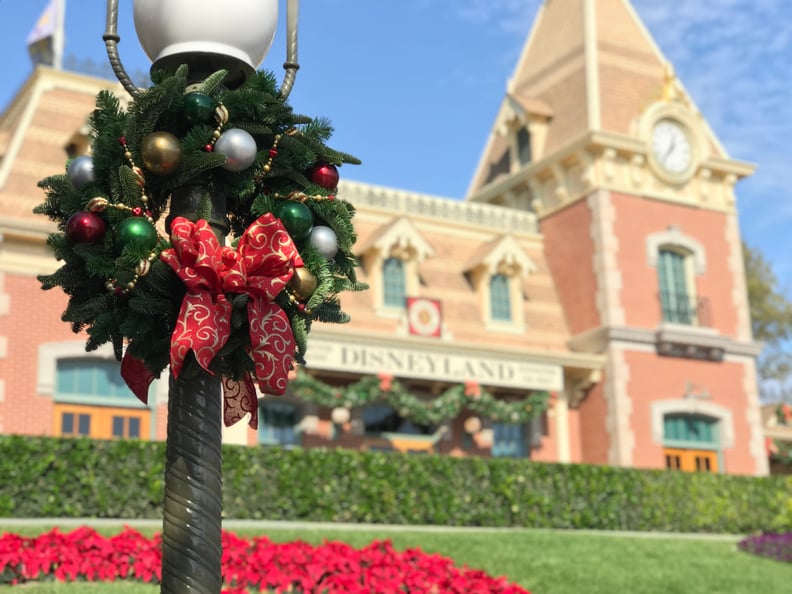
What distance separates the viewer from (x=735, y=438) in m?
23.6

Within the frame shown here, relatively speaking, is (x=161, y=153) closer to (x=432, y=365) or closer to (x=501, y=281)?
(x=432, y=365)

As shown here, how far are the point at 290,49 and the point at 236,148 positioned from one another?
3.08 feet

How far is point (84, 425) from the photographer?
1764 cm

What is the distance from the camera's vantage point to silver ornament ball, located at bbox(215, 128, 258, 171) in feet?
13.2

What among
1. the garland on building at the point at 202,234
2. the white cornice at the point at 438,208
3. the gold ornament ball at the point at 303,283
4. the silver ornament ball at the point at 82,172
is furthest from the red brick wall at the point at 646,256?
the silver ornament ball at the point at 82,172

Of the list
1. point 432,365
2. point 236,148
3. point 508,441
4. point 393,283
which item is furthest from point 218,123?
point 508,441

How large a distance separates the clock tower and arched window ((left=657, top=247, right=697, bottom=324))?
33 millimetres

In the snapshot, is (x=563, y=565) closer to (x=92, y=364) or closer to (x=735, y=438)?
(x=92, y=364)

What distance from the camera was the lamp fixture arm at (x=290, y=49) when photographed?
457 centimetres

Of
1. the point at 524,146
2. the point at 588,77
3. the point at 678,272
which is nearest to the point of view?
the point at 588,77

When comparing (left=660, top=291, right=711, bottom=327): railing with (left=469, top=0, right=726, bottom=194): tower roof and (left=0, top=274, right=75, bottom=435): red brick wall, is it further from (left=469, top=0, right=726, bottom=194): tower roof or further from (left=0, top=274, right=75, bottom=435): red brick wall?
(left=0, top=274, right=75, bottom=435): red brick wall

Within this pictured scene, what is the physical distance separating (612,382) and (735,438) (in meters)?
3.95

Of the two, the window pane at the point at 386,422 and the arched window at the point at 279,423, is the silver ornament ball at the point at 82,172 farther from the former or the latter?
the window pane at the point at 386,422

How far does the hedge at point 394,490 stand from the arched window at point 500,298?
18.3 ft
